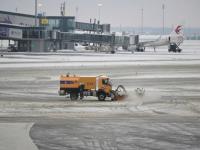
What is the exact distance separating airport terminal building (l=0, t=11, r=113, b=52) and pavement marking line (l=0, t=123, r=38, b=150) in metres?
108

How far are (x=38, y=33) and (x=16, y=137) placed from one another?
11414 centimetres

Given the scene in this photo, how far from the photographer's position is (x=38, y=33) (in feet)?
453

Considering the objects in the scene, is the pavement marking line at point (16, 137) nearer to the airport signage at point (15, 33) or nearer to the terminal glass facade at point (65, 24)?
the airport signage at point (15, 33)

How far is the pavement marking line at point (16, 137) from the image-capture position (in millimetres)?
23125

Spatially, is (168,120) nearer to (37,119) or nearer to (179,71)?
(37,119)

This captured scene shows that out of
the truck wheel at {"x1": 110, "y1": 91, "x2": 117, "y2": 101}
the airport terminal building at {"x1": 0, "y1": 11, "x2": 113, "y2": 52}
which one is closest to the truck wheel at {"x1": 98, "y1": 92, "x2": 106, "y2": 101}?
the truck wheel at {"x1": 110, "y1": 91, "x2": 117, "y2": 101}

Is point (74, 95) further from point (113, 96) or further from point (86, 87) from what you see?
point (113, 96)

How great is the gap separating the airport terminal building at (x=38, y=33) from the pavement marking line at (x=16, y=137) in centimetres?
10841

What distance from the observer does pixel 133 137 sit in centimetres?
2583

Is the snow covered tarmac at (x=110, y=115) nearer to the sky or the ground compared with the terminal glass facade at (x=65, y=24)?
nearer to the ground

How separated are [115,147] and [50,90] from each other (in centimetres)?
2692

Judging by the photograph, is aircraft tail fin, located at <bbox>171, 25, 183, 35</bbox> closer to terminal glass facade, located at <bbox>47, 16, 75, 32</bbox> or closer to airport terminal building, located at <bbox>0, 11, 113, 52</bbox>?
airport terminal building, located at <bbox>0, 11, 113, 52</bbox>

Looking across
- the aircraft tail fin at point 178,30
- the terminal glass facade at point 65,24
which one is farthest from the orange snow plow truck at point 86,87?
the aircraft tail fin at point 178,30

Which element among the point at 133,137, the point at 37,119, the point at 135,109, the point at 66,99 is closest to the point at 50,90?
the point at 66,99
